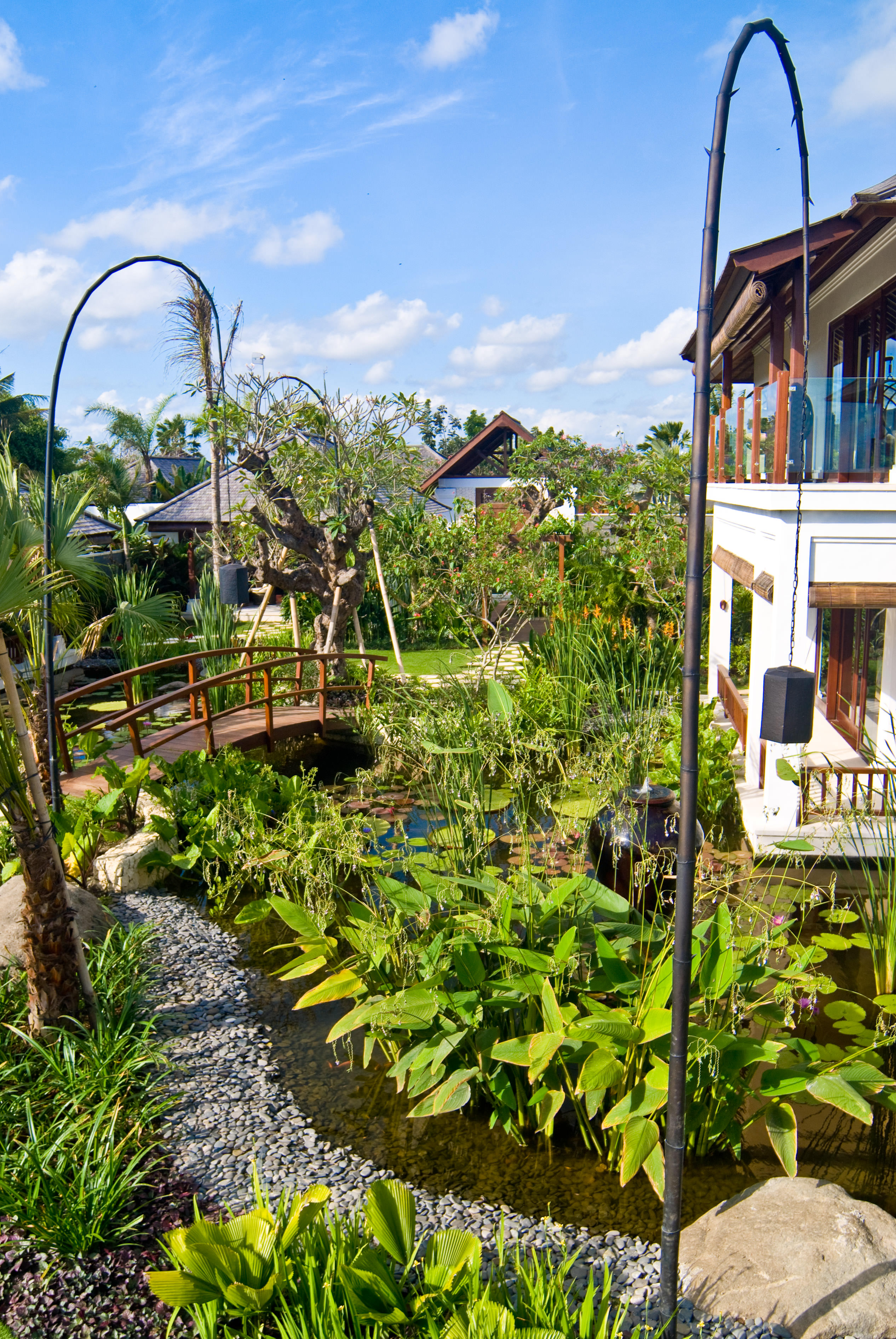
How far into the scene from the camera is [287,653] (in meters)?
13.3

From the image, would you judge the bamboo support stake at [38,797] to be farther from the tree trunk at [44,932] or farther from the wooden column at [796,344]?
the wooden column at [796,344]

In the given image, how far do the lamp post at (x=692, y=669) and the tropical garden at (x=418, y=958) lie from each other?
282 millimetres

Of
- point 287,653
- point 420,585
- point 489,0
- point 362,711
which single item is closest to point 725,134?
point 489,0

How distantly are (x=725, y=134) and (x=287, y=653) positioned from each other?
1160 cm

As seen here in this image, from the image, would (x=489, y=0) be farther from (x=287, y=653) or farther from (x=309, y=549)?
(x=287, y=653)

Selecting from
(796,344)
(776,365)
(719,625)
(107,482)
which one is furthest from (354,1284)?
(107,482)

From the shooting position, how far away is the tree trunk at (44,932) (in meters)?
3.85

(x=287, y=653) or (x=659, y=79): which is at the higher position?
(x=659, y=79)

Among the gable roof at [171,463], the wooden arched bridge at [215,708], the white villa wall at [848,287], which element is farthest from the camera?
the gable roof at [171,463]

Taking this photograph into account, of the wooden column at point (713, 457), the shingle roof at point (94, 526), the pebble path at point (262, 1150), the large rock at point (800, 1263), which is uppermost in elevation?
the wooden column at point (713, 457)

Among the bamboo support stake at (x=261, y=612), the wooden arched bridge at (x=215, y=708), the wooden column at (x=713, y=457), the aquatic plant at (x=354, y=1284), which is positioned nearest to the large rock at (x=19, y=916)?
the wooden arched bridge at (x=215, y=708)

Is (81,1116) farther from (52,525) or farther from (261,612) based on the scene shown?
(261,612)

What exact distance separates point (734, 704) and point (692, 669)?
8481 mm

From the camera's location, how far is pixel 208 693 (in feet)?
33.4
